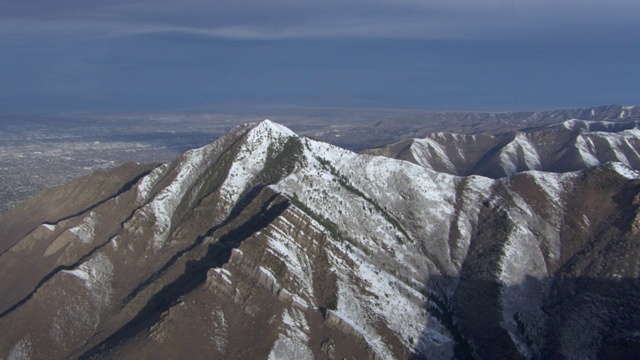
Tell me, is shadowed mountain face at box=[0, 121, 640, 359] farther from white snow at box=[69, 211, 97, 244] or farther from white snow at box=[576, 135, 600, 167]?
white snow at box=[576, 135, 600, 167]

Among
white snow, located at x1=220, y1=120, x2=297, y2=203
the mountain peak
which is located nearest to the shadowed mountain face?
white snow, located at x1=220, y1=120, x2=297, y2=203

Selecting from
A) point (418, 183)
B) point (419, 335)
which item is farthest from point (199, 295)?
point (418, 183)

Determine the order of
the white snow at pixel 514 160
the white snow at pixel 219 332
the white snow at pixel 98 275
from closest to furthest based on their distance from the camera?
1. the white snow at pixel 219 332
2. the white snow at pixel 98 275
3. the white snow at pixel 514 160

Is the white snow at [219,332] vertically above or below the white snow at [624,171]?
below

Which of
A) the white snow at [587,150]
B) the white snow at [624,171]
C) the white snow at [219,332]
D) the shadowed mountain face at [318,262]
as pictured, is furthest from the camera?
the white snow at [587,150]

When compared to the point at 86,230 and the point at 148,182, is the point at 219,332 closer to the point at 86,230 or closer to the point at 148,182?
the point at 86,230

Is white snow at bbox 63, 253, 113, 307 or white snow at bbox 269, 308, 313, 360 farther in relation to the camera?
white snow at bbox 63, 253, 113, 307

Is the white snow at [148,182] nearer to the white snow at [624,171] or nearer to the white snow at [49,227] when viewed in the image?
the white snow at [49,227]

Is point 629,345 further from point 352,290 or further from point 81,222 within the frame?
point 81,222

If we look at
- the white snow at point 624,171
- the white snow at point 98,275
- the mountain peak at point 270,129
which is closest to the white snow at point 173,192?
the white snow at point 98,275
